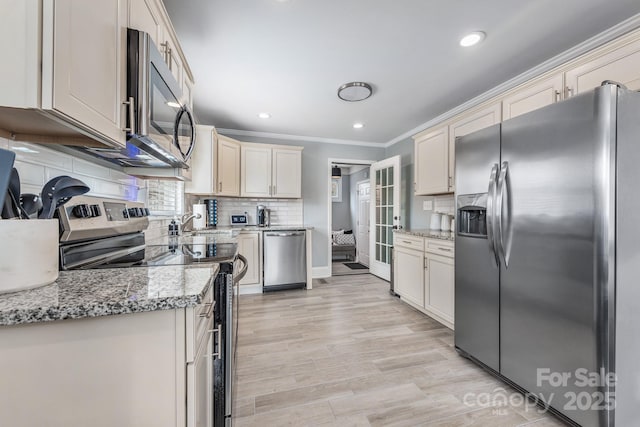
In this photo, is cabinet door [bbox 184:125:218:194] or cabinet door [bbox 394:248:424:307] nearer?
cabinet door [bbox 394:248:424:307]

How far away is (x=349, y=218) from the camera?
745 centimetres

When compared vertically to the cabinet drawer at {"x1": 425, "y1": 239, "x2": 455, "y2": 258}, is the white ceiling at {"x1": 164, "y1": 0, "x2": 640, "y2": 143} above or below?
above

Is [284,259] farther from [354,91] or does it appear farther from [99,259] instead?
[99,259]

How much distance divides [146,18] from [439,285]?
292 cm

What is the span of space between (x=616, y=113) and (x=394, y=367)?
6.21ft

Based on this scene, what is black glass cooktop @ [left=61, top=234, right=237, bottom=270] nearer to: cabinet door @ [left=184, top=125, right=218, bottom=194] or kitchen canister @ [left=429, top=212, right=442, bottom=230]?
cabinet door @ [left=184, top=125, right=218, bottom=194]

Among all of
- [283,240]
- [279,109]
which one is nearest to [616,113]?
[279,109]

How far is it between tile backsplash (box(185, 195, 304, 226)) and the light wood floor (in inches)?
66.0

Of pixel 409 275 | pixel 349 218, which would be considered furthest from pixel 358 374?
pixel 349 218

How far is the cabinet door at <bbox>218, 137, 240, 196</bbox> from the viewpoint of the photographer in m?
3.49

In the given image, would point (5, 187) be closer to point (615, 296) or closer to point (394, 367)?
point (394, 367)

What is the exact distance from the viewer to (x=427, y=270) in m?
2.75

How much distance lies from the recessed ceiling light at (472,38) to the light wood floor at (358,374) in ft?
7.84

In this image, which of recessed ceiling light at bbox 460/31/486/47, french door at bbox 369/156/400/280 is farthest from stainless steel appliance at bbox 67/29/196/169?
french door at bbox 369/156/400/280
